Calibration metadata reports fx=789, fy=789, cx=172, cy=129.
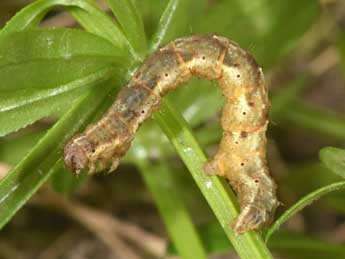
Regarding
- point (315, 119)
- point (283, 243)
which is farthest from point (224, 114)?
point (315, 119)

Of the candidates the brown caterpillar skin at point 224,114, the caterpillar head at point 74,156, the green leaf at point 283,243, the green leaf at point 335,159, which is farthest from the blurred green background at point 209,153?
the green leaf at point 335,159

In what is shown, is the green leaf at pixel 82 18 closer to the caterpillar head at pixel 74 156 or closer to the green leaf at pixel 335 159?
the caterpillar head at pixel 74 156

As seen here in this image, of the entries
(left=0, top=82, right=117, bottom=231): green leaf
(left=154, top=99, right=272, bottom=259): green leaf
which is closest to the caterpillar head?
(left=0, top=82, right=117, bottom=231): green leaf

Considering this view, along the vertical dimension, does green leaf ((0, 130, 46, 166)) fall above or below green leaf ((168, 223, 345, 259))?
above

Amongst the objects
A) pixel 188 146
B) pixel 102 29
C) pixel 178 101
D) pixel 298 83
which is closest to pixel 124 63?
pixel 102 29

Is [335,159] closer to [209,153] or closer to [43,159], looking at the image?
[43,159]

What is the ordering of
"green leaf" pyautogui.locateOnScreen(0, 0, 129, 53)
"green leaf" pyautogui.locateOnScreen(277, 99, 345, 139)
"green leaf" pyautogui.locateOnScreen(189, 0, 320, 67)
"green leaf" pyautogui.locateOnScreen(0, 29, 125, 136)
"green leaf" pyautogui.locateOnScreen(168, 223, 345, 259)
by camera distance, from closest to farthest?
"green leaf" pyautogui.locateOnScreen(0, 29, 125, 136) < "green leaf" pyautogui.locateOnScreen(0, 0, 129, 53) < "green leaf" pyautogui.locateOnScreen(168, 223, 345, 259) < "green leaf" pyautogui.locateOnScreen(189, 0, 320, 67) < "green leaf" pyautogui.locateOnScreen(277, 99, 345, 139)

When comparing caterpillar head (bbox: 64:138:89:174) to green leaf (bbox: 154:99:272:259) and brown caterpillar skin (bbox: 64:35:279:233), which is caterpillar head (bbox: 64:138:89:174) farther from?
green leaf (bbox: 154:99:272:259)

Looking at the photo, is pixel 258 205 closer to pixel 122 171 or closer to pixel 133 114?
pixel 133 114
